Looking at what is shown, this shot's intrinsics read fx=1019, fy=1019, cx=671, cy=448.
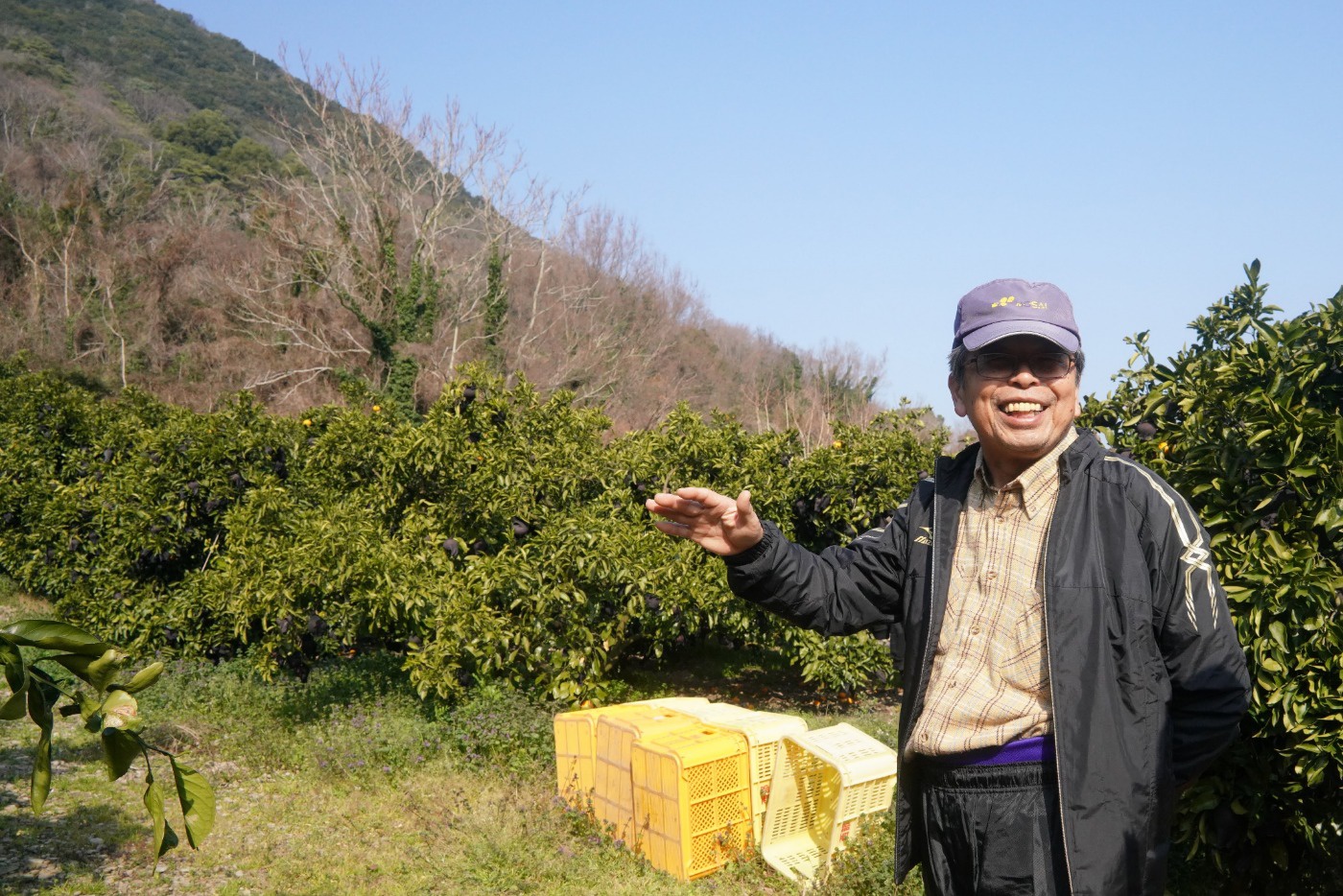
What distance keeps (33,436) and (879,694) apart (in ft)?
30.7

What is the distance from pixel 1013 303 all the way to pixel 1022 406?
21cm

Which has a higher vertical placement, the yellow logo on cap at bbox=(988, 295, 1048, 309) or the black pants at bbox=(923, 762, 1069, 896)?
the yellow logo on cap at bbox=(988, 295, 1048, 309)

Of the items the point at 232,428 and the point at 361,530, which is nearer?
the point at 361,530

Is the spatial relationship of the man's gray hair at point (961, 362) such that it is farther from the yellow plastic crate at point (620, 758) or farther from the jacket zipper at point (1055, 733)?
the yellow plastic crate at point (620, 758)

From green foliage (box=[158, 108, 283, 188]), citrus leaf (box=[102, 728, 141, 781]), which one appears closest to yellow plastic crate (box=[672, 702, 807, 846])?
citrus leaf (box=[102, 728, 141, 781])

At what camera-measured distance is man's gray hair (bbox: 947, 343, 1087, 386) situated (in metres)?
2.12

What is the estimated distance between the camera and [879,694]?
8195mm

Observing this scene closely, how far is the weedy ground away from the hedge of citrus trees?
0.34m

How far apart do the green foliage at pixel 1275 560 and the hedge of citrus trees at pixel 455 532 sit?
3626mm

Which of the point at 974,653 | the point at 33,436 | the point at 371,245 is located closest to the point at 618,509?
the point at 974,653

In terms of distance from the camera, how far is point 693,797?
14.9 feet

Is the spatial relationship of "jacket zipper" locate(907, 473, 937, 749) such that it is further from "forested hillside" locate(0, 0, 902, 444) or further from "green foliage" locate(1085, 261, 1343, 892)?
"forested hillside" locate(0, 0, 902, 444)

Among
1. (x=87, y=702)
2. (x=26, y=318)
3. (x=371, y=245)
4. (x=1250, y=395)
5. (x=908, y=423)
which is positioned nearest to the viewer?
(x=87, y=702)

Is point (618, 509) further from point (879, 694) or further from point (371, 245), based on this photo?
point (371, 245)
